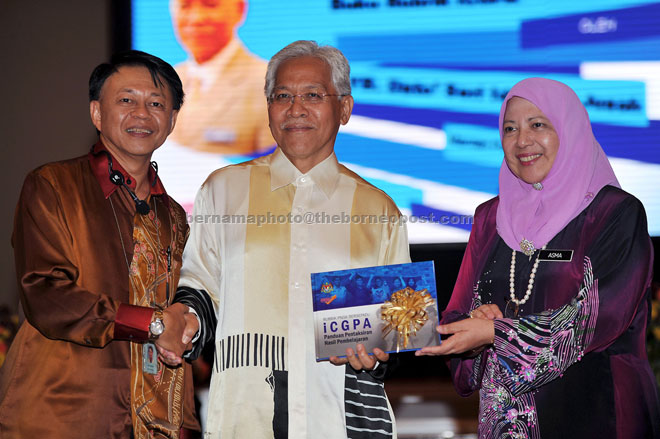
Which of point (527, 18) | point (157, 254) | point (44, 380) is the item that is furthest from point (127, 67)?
point (527, 18)

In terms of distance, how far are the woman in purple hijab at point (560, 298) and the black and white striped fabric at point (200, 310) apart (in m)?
0.71

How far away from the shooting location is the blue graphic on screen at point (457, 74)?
166 inches

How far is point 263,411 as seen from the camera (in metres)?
2.06

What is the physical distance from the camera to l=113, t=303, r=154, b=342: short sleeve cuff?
2016 mm

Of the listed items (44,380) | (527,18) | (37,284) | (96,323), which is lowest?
(44,380)

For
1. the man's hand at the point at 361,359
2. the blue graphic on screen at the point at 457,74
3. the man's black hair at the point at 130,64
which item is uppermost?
the blue graphic on screen at the point at 457,74

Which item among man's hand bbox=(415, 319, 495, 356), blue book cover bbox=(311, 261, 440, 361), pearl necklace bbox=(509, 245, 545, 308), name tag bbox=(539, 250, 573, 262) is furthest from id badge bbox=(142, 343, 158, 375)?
name tag bbox=(539, 250, 573, 262)

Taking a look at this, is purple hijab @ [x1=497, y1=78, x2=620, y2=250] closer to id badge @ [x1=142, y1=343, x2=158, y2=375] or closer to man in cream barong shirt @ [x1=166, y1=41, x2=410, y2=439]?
man in cream barong shirt @ [x1=166, y1=41, x2=410, y2=439]

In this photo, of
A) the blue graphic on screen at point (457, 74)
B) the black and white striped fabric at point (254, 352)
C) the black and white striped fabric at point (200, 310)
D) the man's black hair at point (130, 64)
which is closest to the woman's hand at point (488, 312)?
the black and white striped fabric at point (254, 352)

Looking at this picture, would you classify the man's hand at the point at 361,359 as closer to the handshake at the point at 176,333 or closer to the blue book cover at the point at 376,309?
the blue book cover at the point at 376,309

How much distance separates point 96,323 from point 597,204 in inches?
59.4

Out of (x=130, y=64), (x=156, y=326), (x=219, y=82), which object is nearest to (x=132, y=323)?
(x=156, y=326)

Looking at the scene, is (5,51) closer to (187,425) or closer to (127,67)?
(127,67)

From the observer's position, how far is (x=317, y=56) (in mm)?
2266
